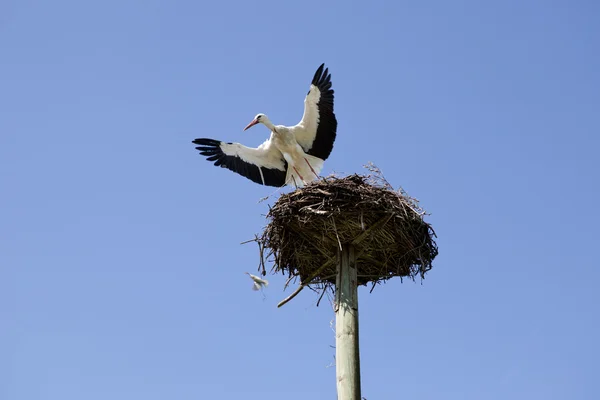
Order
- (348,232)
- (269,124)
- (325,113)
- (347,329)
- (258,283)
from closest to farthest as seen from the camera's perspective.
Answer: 1. (347,329)
2. (348,232)
3. (258,283)
4. (325,113)
5. (269,124)

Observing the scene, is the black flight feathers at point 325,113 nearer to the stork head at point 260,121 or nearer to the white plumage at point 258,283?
the stork head at point 260,121

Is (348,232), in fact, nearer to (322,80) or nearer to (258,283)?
(258,283)

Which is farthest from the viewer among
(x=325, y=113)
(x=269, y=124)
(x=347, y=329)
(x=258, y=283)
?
(x=269, y=124)

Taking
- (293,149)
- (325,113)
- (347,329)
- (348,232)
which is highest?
(325,113)

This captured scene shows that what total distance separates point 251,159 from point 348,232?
15.4 feet

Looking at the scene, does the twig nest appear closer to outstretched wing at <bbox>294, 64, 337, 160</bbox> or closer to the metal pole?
the metal pole

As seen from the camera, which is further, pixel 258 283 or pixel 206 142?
pixel 206 142

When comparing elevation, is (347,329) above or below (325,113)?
below

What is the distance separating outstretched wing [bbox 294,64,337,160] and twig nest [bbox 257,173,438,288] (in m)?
3.53

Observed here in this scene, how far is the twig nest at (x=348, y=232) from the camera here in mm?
8484

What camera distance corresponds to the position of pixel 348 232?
8500mm

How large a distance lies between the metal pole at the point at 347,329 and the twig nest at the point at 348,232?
0.28m

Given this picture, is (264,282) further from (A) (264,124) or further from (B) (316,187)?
(A) (264,124)

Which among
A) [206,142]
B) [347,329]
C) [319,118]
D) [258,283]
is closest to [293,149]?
[319,118]
